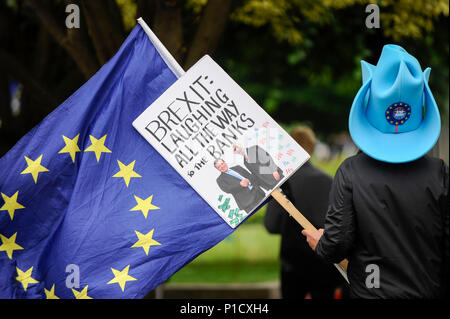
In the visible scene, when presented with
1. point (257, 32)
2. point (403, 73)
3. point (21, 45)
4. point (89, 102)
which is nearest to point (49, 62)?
point (21, 45)

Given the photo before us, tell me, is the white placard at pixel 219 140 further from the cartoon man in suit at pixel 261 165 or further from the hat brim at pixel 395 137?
the hat brim at pixel 395 137

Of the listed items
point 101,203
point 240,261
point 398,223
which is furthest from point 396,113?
point 240,261

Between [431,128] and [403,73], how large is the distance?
0.31 meters

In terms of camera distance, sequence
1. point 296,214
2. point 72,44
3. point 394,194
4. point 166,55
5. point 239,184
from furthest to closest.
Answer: point 72,44 < point 166,55 < point 239,184 < point 296,214 < point 394,194

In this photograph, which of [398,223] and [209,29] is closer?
[398,223]

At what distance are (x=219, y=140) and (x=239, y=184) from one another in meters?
0.29

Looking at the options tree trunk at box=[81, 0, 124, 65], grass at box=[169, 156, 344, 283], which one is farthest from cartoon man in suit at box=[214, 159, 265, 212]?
grass at box=[169, 156, 344, 283]

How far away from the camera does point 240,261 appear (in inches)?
503

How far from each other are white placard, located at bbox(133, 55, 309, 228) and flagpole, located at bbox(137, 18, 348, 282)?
0.31 feet

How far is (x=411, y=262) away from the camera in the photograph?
9.89ft

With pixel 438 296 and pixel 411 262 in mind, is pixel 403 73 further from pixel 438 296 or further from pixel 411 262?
Result: pixel 438 296

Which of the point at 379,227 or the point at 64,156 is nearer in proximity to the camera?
the point at 379,227

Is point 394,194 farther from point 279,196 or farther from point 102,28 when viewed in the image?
point 102,28

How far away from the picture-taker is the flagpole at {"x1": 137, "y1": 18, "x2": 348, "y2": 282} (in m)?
3.53
